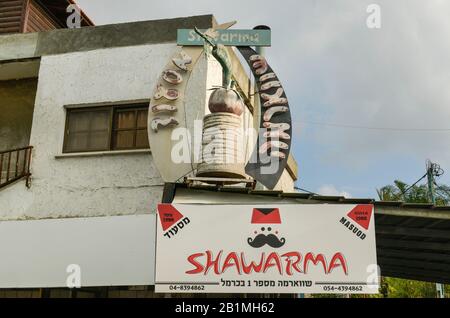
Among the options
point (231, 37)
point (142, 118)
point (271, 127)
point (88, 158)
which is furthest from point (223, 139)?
point (88, 158)

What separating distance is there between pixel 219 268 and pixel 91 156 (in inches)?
212

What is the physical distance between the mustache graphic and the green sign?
454 centimetres

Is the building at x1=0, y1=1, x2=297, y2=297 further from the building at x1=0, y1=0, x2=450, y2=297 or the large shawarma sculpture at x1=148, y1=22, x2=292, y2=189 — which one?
the large shawarma sculpture at x1=148, y1=22, x2=292, y2=189

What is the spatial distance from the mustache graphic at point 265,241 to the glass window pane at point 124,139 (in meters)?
5.02

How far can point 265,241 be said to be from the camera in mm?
8594

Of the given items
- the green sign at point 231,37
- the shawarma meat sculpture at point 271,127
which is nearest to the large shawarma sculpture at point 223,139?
the shawarma meat sculpture at point 271,127

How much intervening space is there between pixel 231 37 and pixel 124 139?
3415 mm

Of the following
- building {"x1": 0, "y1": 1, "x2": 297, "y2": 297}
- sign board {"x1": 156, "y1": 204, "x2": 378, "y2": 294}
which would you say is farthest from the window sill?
sign board {"x1": 156, "y1": 204, "x2": 378, "y2": 294}

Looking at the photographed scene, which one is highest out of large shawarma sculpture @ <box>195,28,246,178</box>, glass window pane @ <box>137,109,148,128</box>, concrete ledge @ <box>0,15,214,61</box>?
concrete ledge @ <box>0,15,214,61</box>

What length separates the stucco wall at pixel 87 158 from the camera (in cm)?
1220

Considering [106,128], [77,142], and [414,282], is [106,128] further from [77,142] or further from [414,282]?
[414,282]

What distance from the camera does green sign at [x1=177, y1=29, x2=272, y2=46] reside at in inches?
454

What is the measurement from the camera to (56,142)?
42.6ft

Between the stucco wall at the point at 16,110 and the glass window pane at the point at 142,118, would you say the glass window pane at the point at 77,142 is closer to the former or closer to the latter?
the glass window pane at the point at 142,118
